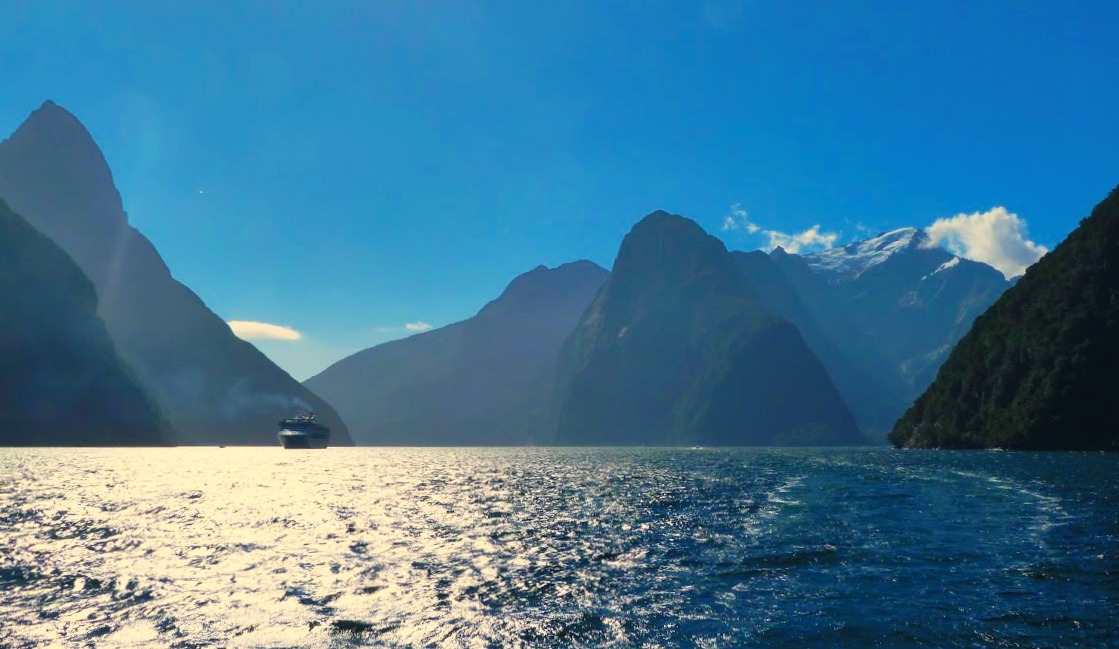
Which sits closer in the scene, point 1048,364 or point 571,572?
point 571,572

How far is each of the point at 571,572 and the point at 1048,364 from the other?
164 meters

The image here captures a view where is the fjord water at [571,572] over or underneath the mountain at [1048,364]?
underneath

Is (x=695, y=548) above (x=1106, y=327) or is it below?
below

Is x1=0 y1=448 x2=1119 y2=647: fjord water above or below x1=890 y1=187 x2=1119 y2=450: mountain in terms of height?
below

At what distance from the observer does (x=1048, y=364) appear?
157625mm

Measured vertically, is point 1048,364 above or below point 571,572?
above

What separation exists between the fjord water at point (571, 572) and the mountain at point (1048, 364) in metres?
108

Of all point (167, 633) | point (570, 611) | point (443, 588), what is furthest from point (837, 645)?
point (167, 633)

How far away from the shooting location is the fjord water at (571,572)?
20.7 m

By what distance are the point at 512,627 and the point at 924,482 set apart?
201 feet

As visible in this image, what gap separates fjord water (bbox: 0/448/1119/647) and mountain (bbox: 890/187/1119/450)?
10799cm

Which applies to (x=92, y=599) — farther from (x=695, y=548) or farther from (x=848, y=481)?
(x=848, y=481)

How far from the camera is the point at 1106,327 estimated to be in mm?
149000

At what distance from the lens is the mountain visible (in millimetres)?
147125
